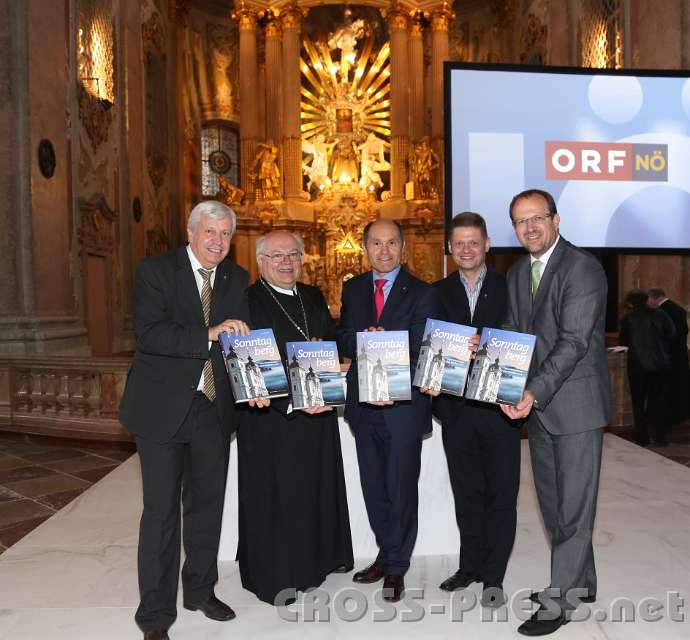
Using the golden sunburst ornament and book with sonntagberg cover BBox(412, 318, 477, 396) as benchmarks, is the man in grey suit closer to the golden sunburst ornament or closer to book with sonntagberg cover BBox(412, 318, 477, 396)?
book with sonntagberg cover BBox(412, 318, 477, 396)

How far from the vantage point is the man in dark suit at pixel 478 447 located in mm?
3496

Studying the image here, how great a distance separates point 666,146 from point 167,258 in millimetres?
5867

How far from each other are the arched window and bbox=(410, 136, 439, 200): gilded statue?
6.44 metres

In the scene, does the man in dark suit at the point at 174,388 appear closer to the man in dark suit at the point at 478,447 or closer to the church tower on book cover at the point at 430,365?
the church tower on book cover at the point at 430,365

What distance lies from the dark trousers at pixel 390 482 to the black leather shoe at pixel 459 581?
238mm

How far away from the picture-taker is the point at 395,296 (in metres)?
3.64

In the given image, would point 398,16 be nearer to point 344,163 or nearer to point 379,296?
point 344,163

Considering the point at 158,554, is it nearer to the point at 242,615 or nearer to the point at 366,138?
the point at 242,615

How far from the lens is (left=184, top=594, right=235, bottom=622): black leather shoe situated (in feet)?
11.1

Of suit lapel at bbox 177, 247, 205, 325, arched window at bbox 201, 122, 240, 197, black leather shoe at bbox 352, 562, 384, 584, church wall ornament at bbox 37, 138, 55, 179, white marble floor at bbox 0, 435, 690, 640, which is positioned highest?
arched window at bbox 201, 122, 240, 197

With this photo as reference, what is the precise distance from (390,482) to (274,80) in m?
17.4

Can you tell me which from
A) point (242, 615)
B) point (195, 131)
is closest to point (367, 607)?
point (242, 615)

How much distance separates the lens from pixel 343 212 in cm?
1877

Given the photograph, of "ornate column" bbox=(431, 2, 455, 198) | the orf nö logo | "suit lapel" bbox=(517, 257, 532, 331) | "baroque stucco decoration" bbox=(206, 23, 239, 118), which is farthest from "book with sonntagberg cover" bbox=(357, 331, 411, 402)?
"baroque stucco decoration" bbox=(206, 23, 239, 118)
